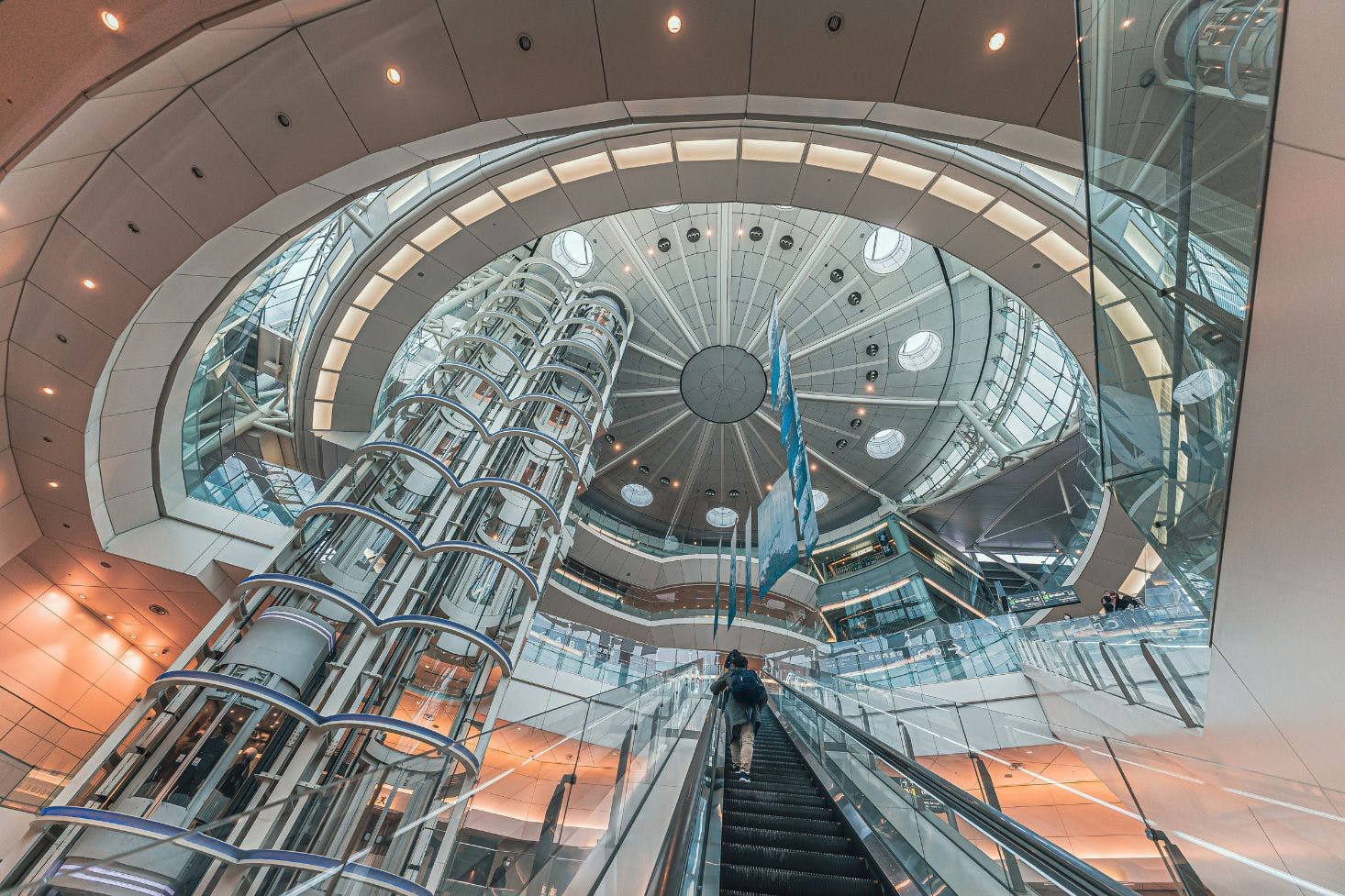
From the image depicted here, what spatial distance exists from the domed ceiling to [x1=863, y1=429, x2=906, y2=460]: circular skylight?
0.07 metres

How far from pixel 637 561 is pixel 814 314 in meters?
15.8

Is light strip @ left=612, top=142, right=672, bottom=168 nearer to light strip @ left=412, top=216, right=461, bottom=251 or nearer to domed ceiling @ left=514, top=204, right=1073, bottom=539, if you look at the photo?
light strip @ left=412, top=216, right=461, bottom=251

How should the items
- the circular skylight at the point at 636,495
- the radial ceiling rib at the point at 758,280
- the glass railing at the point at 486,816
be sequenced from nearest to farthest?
1. the glass railing at the point at 486,816
2. the radial ceiling rib at the point at 758,280
3. the circular skylight at the point at 636,495

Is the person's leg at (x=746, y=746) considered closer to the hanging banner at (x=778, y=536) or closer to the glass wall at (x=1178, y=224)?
the glass wall at (x=1178, y=224)

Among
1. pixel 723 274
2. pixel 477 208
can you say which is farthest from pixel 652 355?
pixel 477 208

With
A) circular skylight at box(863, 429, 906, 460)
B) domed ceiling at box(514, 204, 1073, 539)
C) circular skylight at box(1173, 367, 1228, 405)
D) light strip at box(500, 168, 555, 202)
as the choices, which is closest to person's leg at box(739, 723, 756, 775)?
circular skylight at box(1173, 367, 1228, 405)

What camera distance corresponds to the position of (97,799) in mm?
7879

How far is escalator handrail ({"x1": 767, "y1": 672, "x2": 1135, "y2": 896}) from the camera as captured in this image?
7.45ft

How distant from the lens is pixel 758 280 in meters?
24.3

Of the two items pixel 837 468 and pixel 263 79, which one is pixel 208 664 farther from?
pixel 837 468

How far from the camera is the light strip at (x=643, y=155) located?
37.8 feet

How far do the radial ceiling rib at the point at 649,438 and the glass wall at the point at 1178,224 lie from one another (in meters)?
25.3

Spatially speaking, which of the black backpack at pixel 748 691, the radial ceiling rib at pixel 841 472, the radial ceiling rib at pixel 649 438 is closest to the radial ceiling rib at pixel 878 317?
the radial ceiling rib at pixel 841 472

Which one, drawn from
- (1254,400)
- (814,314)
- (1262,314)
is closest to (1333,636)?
(1254,400)
